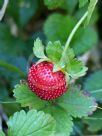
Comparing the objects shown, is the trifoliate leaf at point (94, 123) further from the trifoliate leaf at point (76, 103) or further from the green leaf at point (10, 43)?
the green leaf at point (10, 43)

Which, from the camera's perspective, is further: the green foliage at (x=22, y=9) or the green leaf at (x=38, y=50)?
the green foliage at (x=22, y=9)

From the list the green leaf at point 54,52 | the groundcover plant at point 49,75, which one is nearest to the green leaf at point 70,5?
the groundcover plant at point 49,75

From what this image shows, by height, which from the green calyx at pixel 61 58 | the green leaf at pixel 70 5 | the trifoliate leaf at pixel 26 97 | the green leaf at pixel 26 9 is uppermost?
the green leaf at pixel 26 9

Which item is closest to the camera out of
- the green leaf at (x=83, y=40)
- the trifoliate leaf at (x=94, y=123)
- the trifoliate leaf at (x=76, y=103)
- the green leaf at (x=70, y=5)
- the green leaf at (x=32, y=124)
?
the green leaf at (x=32, y=124)

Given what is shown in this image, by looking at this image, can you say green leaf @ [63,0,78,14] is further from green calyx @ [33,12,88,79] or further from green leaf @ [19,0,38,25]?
green calyx @ [33,12,88,79]

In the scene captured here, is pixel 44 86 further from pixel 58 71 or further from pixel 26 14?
pixel 26 14

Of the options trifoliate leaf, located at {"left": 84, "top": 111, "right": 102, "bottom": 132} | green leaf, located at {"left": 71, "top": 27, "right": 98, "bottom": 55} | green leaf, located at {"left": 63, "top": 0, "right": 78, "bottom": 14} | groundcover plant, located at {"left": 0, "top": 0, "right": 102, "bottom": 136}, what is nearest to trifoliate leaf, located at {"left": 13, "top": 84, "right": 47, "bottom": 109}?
groundcover plant, located at {"left": 0, "top": 0, "right": 102, "bottom": 136}

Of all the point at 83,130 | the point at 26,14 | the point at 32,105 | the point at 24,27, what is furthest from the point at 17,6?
the point at 32,105

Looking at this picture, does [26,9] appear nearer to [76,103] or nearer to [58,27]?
[58,27]
